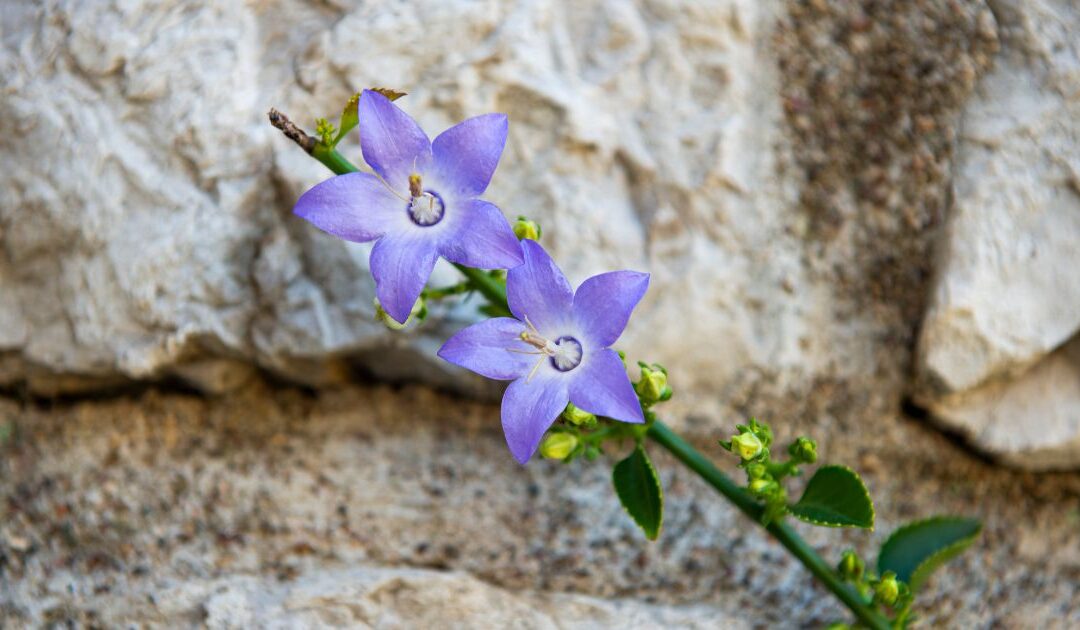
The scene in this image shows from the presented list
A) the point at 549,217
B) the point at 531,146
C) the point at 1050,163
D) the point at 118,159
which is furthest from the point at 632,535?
the point at 118,159

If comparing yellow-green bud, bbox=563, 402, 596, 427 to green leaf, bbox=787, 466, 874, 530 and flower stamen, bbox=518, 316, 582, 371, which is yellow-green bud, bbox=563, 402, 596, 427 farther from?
green leaf, bbox=787, 466, 874, 530

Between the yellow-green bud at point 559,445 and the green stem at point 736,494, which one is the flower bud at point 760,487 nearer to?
the green stem at point 736,494

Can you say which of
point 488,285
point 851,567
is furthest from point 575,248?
point 851,567

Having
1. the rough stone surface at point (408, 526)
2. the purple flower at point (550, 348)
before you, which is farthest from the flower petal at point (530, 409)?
the rough stone surface at point (408, 526)

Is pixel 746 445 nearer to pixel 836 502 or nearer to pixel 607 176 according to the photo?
pixel 836 502

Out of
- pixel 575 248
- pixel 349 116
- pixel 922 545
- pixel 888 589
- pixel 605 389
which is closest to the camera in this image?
pixel 605 389
